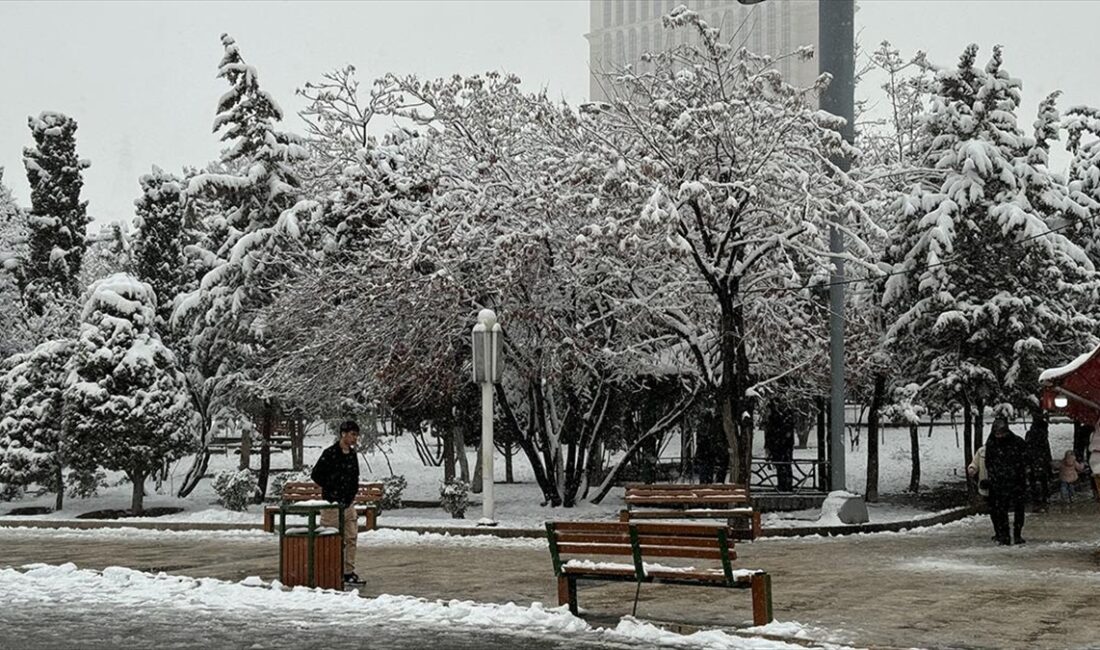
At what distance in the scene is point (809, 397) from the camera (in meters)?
29.8

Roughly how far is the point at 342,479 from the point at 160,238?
23668 mm

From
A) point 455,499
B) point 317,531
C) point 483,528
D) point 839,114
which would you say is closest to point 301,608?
point 317,531

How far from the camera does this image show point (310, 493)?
19.9 metres

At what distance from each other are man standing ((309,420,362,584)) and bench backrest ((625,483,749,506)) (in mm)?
6361

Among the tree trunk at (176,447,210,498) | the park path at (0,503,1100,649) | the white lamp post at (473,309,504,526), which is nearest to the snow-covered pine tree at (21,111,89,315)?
the tree trunk at (176,447,210,498)

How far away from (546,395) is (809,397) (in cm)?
633

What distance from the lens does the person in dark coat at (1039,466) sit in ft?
93.8

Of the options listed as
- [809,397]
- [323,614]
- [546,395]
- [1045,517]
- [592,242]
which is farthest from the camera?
[809,397]

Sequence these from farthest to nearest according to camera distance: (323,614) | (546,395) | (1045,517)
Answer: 1. (546,395)
2. (1045,517)
3. (323,614)

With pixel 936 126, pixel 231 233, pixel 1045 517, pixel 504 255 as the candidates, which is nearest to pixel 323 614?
pixel 504 255

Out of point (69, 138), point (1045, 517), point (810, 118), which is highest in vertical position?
point (69, 138)

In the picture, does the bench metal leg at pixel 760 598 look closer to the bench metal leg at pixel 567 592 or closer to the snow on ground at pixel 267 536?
the bench metal leg at pixel 567 592

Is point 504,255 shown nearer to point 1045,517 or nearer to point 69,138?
point 1045,517

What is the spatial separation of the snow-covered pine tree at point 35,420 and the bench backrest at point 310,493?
1150 centimetres
